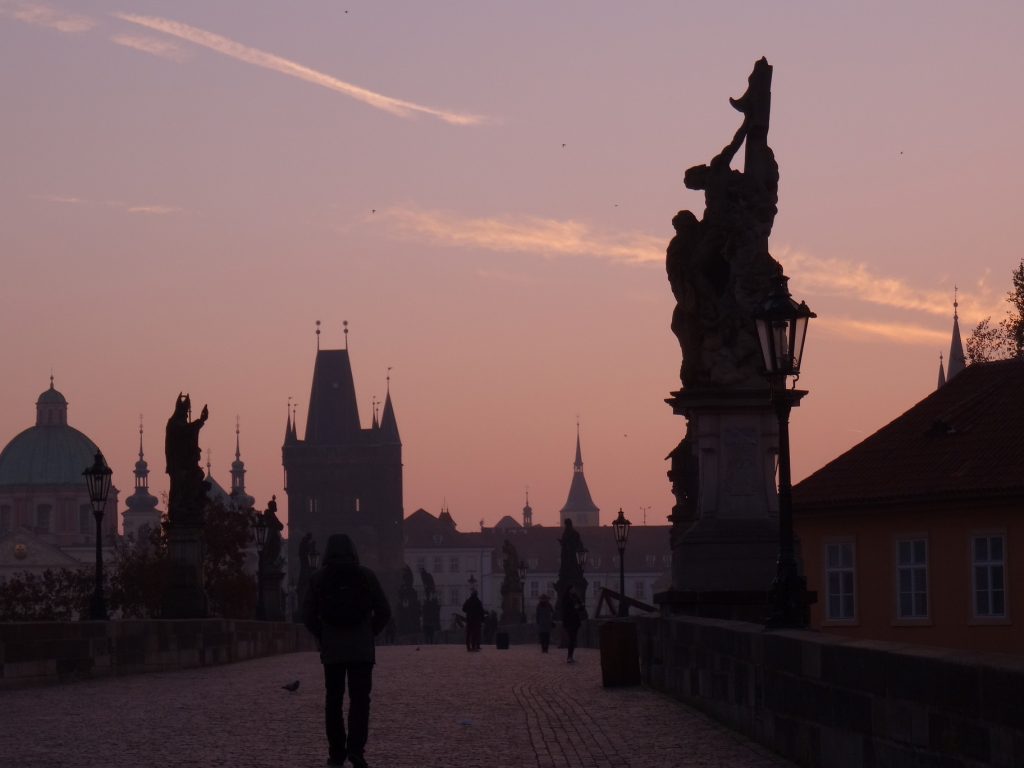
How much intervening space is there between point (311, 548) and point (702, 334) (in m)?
55.1

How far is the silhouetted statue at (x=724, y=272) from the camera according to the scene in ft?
66.3

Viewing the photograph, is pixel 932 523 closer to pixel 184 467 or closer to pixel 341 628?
pixel 184 467

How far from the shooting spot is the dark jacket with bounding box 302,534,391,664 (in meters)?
13.2

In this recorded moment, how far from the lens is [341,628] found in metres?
13.3

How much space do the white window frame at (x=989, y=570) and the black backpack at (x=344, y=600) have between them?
2685cm

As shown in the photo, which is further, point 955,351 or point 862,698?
point 955,351

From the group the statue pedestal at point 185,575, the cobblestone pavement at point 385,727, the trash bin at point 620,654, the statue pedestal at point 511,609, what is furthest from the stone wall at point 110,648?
the statue pedestal at point 511,609

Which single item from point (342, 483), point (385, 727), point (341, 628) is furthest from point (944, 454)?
point (342, 483)

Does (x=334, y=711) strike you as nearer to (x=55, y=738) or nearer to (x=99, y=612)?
(x=55, y=738)

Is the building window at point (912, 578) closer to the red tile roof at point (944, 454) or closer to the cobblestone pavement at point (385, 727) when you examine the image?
the red tile roof at point (944, 454)

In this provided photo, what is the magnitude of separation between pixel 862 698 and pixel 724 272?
409 inches

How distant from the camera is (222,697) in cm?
2245

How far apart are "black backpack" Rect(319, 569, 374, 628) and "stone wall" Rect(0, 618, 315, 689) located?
37.4ft

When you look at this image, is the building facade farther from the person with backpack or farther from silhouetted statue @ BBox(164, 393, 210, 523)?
the person with backpack
